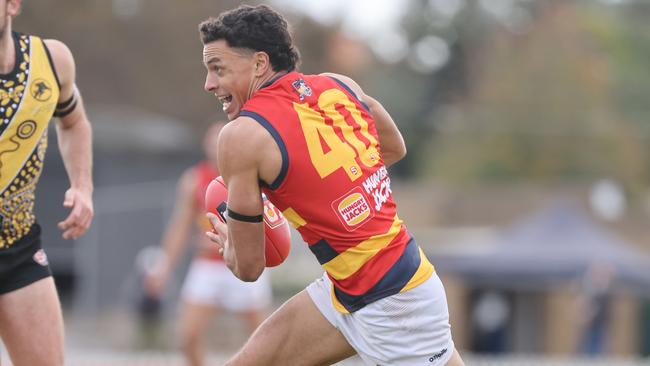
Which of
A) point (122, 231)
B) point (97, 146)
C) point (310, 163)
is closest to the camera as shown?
point (310, 163)

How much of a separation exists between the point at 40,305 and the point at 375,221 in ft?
5.55

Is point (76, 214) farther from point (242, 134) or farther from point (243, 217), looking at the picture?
point (242, 134)

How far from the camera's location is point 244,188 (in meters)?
4.41

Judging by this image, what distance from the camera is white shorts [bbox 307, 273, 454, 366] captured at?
468 centimetres

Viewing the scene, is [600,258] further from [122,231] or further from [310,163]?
[310,163]

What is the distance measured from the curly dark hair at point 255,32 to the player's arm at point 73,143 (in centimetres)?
108

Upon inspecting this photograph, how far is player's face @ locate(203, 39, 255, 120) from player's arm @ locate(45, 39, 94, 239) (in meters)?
1.12

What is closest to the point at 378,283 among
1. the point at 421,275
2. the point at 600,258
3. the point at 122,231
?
the point at 421,275

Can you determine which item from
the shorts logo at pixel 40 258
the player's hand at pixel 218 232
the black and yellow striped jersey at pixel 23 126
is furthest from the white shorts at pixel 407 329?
the black and yellow striped jersey at pixel 23 126

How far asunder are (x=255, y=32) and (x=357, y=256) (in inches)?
40.0

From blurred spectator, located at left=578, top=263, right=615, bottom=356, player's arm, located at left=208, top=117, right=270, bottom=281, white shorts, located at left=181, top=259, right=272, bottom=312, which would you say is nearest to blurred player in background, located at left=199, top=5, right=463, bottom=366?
player's arm, located at left=208, top=117, right=270, bottom=281

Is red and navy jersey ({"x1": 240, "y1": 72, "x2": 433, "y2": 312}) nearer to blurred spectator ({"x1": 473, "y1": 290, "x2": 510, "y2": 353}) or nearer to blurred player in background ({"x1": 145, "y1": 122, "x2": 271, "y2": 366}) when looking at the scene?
blurred player in background ({"x1": 145, "y1": 122, "x2": 271, "y2": 366})

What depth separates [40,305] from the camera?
17.1ft

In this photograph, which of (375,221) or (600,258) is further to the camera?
(600,258)
